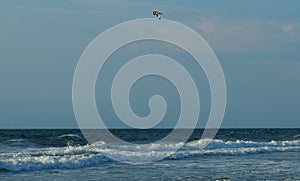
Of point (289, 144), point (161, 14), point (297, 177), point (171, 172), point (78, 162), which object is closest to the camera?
point (161, 14)

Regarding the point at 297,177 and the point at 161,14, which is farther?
the point at 297,177

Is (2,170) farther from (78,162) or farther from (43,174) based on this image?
(78,162)

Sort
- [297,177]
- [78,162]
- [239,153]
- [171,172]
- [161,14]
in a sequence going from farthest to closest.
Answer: [239,153], [78,162], [171,172], [297,177], [161,14]

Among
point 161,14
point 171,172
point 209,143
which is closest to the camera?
point 161,14

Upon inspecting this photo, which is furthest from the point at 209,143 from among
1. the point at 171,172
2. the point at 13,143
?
the point at 171,172

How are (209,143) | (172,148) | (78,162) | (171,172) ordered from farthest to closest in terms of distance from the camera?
(209,143), (172,148), (78,162), (171,172)

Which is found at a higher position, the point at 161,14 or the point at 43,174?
the point at 161,14

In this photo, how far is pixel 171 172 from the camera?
24484 millimetres

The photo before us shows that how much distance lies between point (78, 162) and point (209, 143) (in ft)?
64.1

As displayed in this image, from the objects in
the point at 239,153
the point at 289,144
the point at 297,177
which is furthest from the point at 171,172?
the point at 289,144

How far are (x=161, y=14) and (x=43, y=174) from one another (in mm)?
8779

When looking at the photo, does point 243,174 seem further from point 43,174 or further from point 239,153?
point 239,153

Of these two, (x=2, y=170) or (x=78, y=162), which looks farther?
(x=78, y=162)

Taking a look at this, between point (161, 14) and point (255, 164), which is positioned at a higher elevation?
point (161, 14)
